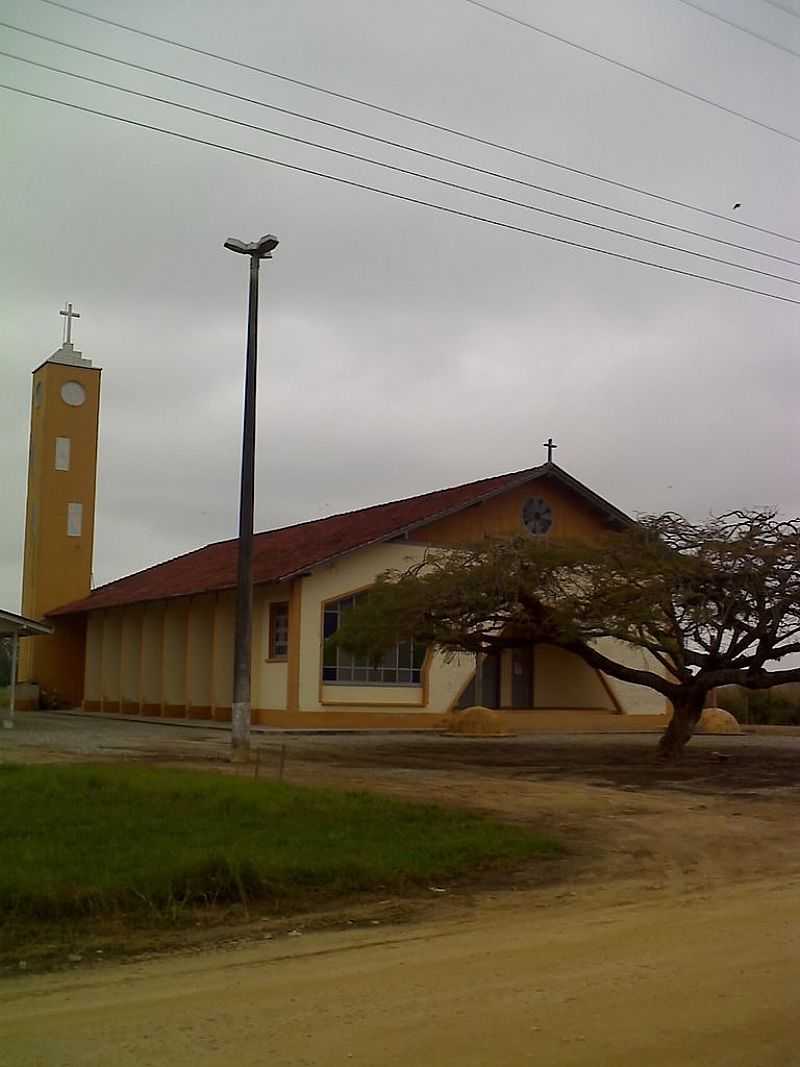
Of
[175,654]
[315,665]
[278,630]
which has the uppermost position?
[278,630]

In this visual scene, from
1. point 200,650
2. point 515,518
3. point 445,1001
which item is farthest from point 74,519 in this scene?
point 445,1001

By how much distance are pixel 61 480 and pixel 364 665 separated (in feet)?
58.0

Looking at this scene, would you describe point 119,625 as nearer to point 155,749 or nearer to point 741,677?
point 155,749

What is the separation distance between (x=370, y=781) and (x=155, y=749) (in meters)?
6.59

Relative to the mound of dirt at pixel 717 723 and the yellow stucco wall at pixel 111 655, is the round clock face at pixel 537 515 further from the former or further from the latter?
the yellow stucco wall at pixel 111 655

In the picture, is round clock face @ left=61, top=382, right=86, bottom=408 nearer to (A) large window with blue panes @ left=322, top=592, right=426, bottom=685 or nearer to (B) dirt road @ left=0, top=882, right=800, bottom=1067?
(A) large window with blue panes @ left=322, top=592, right=426, bottom=685

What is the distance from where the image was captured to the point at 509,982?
7105mm

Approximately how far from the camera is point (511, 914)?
9.34m

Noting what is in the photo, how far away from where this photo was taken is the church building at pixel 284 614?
109 feet

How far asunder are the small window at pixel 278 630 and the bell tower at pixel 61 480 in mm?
15253

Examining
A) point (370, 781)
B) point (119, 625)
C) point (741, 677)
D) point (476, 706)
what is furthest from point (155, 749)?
point (119, 625)

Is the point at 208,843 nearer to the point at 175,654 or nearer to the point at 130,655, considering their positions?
the point at 175,654

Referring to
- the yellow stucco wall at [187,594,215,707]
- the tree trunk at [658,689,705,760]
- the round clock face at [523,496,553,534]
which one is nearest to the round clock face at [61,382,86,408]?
the yellow stucco wall at [187,594,215,707]

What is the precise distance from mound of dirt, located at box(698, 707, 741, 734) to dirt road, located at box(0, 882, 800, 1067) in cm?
3120
